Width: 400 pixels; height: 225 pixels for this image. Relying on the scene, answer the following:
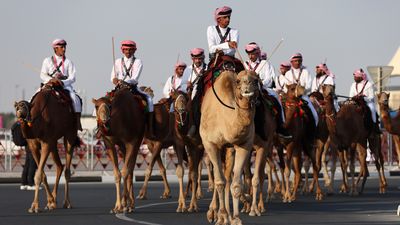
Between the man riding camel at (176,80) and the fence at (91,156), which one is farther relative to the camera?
the fence at (91,156)

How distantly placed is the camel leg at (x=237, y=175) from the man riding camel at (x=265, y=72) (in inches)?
165

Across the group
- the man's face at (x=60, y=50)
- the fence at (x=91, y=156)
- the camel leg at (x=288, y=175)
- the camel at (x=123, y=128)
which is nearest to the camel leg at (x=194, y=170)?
the camel at (x=123, y=128)

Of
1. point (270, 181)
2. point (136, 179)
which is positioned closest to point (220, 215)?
point (270, 181)

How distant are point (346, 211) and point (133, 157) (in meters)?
4.13

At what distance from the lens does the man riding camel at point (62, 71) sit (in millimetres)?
24259

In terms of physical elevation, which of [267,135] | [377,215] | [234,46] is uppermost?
[234,46]

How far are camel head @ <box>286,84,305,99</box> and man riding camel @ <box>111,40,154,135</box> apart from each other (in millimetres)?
3777

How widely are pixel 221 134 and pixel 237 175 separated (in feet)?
2.34

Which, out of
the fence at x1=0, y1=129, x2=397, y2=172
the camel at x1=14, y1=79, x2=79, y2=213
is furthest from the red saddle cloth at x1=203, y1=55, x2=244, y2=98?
the fence at x1=0, y1=129, x2=397, y2=172

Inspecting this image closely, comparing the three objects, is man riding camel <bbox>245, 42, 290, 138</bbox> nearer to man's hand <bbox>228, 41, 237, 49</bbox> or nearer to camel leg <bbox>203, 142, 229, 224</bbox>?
man's hand <bbox>228, 41, 237, 49</bbox>

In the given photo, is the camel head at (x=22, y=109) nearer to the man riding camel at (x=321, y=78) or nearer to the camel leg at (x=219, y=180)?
the camel leg at (x=219, y=180)

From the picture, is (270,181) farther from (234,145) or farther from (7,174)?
(7,174)

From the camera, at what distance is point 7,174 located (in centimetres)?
4103

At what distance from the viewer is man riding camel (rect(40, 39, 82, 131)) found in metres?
24.3
